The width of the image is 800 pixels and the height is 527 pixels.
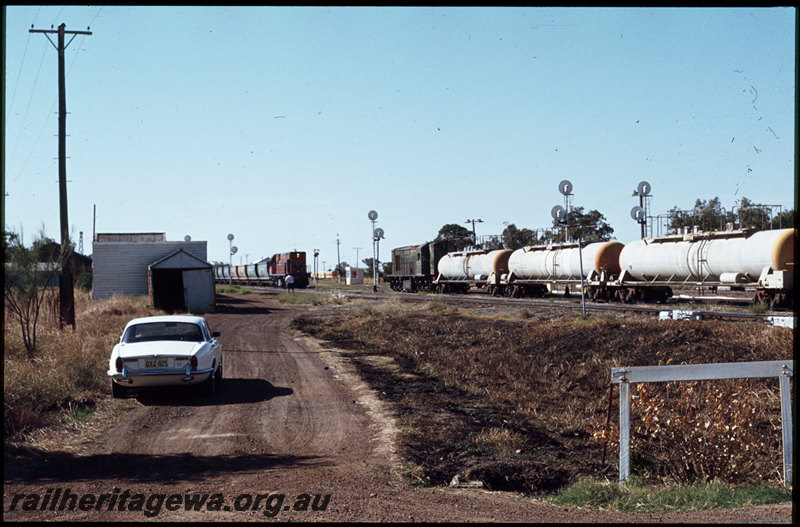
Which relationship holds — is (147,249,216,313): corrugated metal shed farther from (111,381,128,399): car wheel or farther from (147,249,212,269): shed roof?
(111,381,128,399): car wheel

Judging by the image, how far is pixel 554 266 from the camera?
40.3 meters

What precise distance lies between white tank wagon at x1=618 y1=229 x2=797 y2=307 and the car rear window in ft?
58.1

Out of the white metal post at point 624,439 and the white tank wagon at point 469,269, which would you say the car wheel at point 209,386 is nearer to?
the white metal post at point 624,439

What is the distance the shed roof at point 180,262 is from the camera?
123 feet

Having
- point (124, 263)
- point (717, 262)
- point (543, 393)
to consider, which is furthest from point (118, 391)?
point (124, 263)

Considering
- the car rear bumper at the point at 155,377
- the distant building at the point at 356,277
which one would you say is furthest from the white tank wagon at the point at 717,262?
the distant building at the point at 356,277

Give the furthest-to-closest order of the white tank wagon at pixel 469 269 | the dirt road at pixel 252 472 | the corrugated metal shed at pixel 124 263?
the white tank wagon at pixel 469 269 < the corrugated metal shed at pixel 124 263 < the dirt road at pixel 252 472

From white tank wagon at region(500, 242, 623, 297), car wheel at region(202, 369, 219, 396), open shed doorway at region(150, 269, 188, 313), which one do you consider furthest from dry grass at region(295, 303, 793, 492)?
open shed doorway at region(150, 269, 188, 313)

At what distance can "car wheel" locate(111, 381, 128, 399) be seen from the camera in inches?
517

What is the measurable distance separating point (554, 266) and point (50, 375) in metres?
31.0

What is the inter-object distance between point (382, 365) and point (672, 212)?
2328cm

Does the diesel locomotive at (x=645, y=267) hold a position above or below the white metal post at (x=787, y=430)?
above

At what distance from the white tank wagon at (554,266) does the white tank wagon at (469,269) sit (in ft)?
3.63

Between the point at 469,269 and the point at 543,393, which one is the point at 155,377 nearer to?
the point at 543,393
